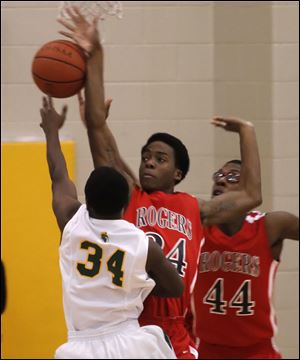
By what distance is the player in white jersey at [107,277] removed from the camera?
13.2 ft

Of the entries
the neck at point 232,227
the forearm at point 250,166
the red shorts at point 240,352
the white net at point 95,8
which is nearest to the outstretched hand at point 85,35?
the forearm at point 250,166

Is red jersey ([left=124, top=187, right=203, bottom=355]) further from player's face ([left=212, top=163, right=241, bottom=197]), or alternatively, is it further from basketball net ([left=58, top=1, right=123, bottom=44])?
basketball net ([left=58, top=1, right=123, bottom=44])

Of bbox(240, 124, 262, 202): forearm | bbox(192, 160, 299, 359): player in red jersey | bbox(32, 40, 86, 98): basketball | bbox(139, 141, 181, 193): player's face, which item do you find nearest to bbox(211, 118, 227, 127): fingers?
bbox(240, 124, 262, 202): forearm

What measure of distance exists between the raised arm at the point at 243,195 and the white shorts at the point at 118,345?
3.45 feet

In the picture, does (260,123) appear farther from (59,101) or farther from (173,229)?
(173,229)

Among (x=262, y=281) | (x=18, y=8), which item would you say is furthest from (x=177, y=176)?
(x=18, y=8)

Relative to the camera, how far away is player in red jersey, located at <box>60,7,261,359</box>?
15.6 ft

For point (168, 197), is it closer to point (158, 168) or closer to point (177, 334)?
point (158, 168)

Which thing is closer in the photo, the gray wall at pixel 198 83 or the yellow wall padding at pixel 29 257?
the yellow wall padding at pixel 29 257

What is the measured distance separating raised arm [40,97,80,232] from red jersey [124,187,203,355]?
0.45m

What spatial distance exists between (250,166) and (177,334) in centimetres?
101

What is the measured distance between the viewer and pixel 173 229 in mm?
4816

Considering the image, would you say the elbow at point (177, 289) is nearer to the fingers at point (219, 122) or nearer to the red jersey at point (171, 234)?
the red jersey at point (171, 234)

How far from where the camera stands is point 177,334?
4.79 metres
